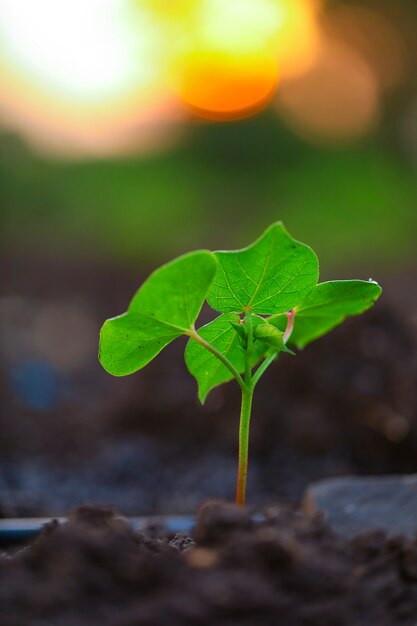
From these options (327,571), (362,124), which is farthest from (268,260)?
(362,124)

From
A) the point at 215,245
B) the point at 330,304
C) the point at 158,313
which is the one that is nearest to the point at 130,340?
the point at 158,313

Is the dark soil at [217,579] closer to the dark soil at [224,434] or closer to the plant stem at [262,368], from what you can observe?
the plant stem at [262,368]

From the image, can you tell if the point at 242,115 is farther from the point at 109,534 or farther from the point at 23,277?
the point at 109,534

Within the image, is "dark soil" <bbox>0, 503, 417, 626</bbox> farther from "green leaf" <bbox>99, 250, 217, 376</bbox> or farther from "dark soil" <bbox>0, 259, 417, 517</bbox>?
"dark soil" <bbox>0, 259, 417, 517</bbox>

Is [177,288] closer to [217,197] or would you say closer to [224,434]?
[224,434]

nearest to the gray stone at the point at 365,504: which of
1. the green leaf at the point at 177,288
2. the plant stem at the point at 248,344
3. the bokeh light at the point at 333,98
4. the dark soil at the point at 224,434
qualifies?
the dark soil at the point at 224,434
